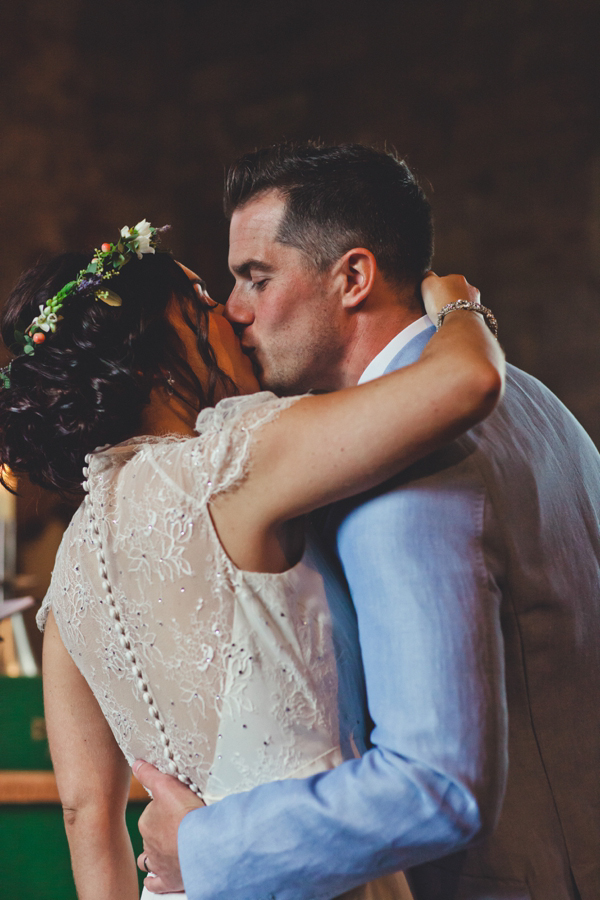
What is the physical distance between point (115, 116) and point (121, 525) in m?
5.13

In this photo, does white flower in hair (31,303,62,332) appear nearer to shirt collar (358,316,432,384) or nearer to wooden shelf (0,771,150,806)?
shirt collar (358,316,432,384)

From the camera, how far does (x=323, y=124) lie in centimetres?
521

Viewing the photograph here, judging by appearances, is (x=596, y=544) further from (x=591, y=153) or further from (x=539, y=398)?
(x=591, y=153)

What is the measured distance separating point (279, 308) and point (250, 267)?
0.38 feet

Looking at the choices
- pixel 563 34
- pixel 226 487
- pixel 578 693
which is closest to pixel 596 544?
pixel 578 693

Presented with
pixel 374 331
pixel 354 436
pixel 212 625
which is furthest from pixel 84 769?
pixel 374 331

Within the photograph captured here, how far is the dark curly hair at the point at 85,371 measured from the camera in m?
1.23

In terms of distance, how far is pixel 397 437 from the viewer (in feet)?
2.96

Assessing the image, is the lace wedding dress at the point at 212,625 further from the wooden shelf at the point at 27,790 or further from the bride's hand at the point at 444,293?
the wooden shelf at the point at 27,790

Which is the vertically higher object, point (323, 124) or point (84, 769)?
point (323, 124)

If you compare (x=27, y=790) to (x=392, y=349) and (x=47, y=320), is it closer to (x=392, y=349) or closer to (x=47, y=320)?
(x=47, y=320)

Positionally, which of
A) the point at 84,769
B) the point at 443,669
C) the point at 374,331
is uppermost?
the point at 374,331

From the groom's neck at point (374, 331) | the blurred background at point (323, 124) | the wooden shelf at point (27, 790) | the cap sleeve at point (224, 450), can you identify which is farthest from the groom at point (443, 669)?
the blurred background at point (323, 124)

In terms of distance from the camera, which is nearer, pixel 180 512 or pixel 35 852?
pixel 180 512
